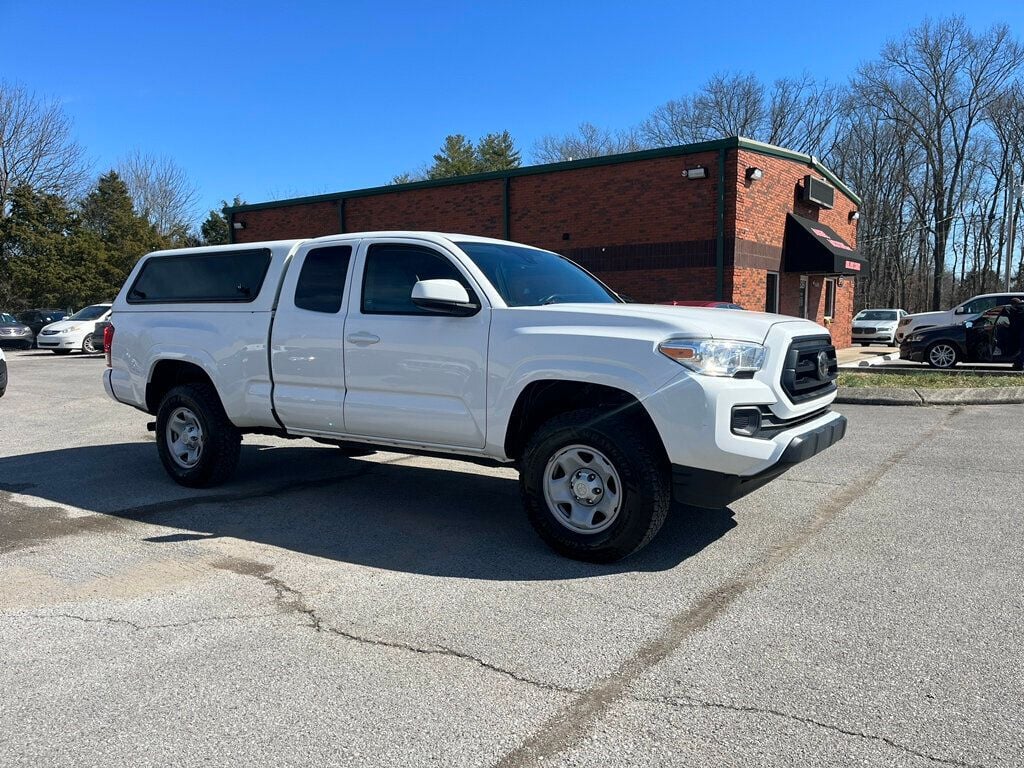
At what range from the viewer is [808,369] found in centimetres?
457

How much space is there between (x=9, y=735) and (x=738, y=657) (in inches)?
109

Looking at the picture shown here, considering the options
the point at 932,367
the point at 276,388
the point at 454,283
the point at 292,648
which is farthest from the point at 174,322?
the point at 932,367

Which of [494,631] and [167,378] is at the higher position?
[167,378]

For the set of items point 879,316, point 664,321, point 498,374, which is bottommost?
point 498,374

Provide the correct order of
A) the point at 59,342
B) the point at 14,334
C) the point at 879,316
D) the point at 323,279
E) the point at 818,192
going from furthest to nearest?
the point at 879,316 → the point at 14,334 → the point at 59,342 → the point at 818,192 → the point at 323,279

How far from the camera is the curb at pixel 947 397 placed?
35.6 ft

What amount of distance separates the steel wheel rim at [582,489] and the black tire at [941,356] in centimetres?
1378

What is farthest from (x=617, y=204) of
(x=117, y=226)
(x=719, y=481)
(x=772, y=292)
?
(x=117, y=226)

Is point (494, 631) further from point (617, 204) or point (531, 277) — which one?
point (617, 204)

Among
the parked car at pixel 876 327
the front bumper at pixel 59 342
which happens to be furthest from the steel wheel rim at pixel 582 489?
the parked car at pixel 876 327

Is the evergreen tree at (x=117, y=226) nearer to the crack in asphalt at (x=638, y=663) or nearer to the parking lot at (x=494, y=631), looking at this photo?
the parking lot at (x=494, y=631)

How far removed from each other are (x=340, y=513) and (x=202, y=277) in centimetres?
238

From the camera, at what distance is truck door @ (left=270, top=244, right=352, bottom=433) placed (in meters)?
5.30

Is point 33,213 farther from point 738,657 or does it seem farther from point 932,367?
point 738,657
